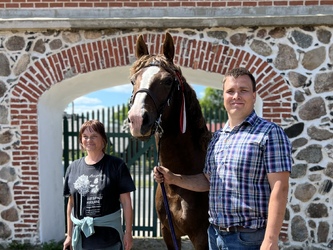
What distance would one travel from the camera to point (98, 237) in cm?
278

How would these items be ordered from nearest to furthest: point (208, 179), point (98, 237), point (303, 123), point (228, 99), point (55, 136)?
point (228, 99)
point (208, 179)
point (98, 237)
point (303, 123)
point (55, 136)

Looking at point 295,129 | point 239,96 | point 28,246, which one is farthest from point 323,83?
point 28,246

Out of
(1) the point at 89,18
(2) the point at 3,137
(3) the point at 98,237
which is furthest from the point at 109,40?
(3) the point at 98,237

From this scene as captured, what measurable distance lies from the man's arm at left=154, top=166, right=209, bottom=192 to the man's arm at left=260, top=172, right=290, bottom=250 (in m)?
0.54

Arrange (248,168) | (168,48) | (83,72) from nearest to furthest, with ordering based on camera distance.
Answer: (248,168)
(168,48)
(83,72)

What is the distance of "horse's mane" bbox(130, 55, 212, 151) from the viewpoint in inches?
94.8

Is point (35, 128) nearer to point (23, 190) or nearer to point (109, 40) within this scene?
point (23, 190)

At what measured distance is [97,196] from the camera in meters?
2.77

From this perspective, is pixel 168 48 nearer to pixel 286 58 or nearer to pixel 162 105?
pixel 162 105

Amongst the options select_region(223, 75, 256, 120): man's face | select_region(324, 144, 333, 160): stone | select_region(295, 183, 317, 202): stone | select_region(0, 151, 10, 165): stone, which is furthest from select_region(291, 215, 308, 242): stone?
select_region(0, 151, 10, 165): stone

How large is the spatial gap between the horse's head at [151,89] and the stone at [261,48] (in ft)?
7.94

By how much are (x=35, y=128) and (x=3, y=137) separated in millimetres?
492

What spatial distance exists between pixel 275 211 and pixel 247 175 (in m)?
0.24

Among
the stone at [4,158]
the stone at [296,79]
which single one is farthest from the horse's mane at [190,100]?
the stone at [4,158]
